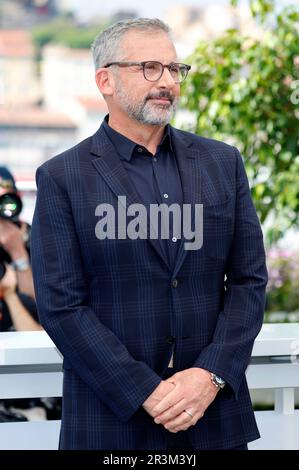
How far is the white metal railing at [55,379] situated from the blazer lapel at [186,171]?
1.52ft

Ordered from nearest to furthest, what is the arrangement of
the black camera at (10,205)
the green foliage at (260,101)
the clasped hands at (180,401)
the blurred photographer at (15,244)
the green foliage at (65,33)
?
1. the clasped hands at (180,401)
2. the black camera at (10,205)
3. the blurred photographer at (15,244)
4. the green foliage at (260,101)
5. the green foliage at (65,33)

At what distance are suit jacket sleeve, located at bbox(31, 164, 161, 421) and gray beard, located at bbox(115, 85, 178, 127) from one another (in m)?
0.21

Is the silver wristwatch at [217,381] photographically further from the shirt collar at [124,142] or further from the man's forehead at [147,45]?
the man's forehead at [147,45]

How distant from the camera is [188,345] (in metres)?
1.89

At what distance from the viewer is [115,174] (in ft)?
6.26

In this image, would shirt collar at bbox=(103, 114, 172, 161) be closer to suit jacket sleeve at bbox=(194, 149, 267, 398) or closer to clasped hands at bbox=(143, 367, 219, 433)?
suit jacket sleeve at bbox=(194, 149, 267, 398)

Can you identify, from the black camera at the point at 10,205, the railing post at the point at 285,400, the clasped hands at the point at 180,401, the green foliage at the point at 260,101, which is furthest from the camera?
the green foliage at the point at 260,101

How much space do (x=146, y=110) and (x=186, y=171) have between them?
150mm

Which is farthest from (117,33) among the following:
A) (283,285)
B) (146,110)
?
(283,285)

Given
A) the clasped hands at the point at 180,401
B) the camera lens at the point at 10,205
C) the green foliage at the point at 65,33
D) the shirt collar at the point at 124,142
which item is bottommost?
the clasped hands at the point at 180,401

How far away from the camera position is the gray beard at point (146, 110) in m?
1.91

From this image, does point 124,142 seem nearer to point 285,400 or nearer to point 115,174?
point 115,174

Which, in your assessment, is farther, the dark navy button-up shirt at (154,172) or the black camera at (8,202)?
the black camera at (8,202)

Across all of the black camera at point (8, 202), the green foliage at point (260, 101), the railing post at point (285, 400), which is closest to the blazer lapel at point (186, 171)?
the railing post at point (285, 400)
